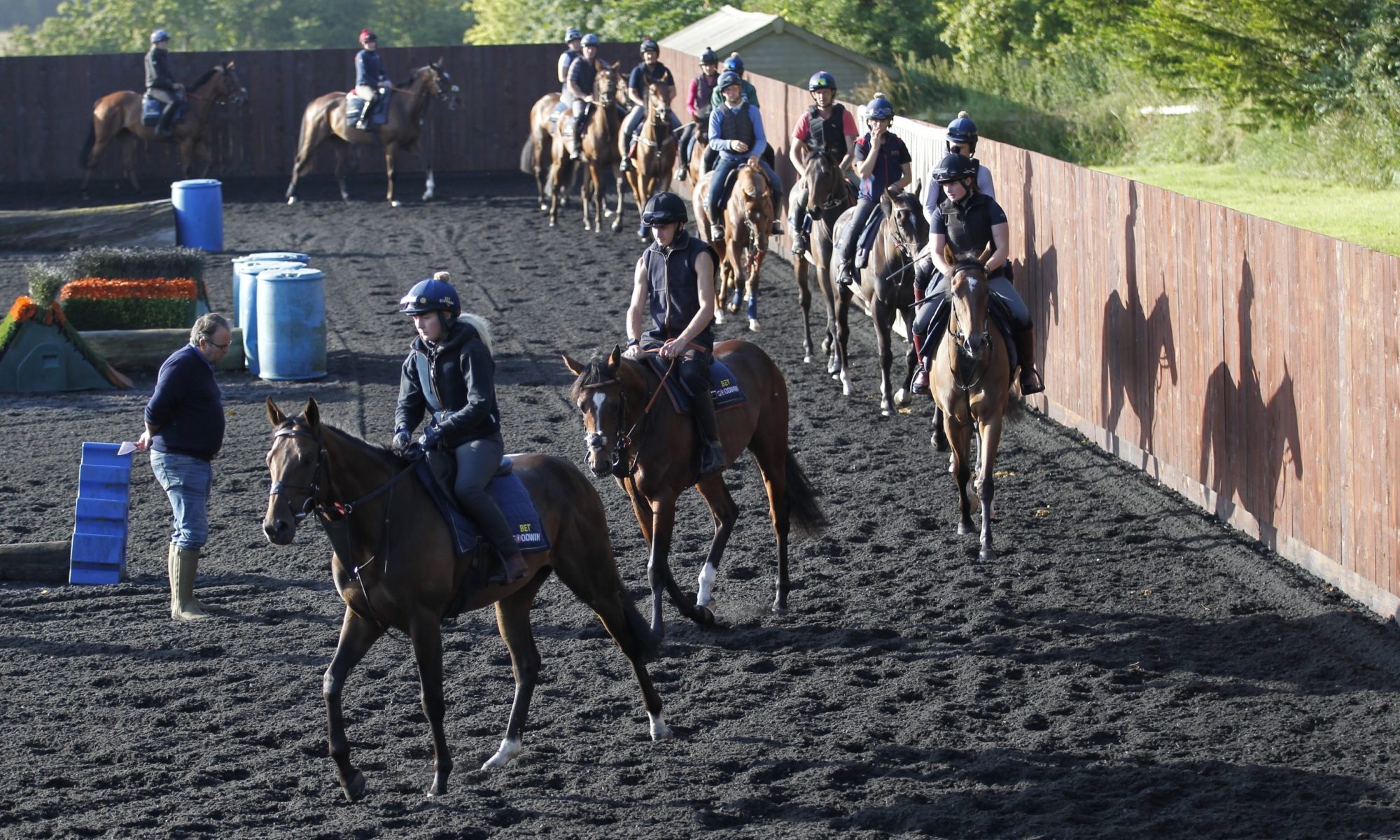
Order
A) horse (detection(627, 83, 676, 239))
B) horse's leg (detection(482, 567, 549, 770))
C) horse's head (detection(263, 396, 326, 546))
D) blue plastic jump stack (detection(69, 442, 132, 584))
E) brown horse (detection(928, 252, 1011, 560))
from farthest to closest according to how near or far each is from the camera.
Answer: horse (detection(627, 83, 676, 239)) < brown horse (detection(928, 252, 1011, 560)) < blue plastic jump stack (detection(69, 442, 132, 584)) < horse's leg (detection(482, 567, 549, 770)) < horse's head (detection(263, 396, 326, 546))

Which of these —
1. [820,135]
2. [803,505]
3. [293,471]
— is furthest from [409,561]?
[820,135]

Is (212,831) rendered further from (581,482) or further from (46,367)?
(46,367)

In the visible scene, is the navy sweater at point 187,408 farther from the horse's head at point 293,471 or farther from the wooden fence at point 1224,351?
the wooden fence at point 1224,351

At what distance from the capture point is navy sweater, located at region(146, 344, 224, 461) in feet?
31.6

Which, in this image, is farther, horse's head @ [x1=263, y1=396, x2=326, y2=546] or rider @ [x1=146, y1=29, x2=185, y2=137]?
rider @ [x1=146, y1=29, x2=185, y2=137]

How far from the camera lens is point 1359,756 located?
751cm

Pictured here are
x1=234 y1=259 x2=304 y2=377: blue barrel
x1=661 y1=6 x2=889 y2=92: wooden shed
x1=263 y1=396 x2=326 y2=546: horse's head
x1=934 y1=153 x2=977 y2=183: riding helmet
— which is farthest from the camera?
x1=661 y1=6 x2=889 y2=92: wooden shed

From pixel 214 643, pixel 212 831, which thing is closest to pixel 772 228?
pixel 214 643

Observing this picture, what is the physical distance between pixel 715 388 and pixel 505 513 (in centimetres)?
266

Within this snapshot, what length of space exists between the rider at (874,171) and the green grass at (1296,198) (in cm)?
305

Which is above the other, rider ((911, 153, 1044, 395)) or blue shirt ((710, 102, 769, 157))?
blue shirt ((710, 102, 769, 157))

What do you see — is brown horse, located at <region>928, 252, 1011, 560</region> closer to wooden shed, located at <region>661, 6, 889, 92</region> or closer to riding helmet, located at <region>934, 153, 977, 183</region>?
riding helmet, located at <region>934, 153, 977, 183</region>

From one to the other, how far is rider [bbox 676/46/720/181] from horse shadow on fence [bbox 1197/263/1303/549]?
10908mm

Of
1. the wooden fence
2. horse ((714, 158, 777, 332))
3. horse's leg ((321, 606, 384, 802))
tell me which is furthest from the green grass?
horse's leg ((321, 606, 384, 802))
